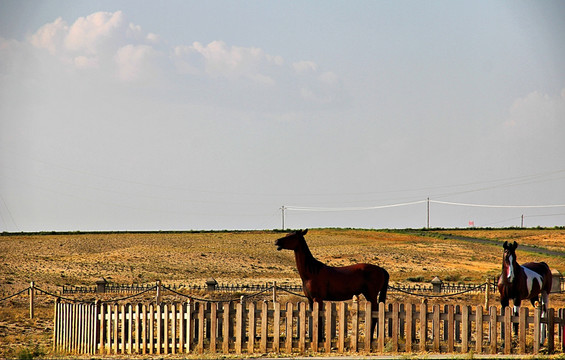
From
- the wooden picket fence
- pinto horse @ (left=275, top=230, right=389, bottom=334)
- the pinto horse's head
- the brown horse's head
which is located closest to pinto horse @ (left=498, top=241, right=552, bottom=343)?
the pinto horse's head

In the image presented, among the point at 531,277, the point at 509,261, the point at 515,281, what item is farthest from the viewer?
the point at 531,277

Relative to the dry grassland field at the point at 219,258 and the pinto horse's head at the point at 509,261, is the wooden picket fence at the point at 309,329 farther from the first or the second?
the dry grassland field at the point at 219,258

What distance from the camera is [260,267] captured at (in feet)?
212

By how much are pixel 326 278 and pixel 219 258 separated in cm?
4890

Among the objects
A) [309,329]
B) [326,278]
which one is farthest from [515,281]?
[309,329]

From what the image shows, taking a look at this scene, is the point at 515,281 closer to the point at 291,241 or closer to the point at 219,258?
the point at 291,241

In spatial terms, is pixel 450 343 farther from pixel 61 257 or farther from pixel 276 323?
pixel 61 257

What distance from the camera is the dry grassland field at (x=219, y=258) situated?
51281 mm

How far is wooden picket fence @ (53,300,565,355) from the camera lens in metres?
19.3

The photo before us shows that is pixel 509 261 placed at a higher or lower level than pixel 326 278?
higher

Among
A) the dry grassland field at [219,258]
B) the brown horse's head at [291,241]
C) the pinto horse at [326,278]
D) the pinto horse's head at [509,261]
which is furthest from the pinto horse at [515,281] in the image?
the dry grassland field at [219,258]

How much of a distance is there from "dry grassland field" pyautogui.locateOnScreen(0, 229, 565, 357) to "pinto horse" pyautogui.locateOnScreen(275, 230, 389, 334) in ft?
33.8

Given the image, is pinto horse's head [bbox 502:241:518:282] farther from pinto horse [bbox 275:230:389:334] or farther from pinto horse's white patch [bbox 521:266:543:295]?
pinto horse [bbox 275:230:389:334]

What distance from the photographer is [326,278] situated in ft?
71.5
